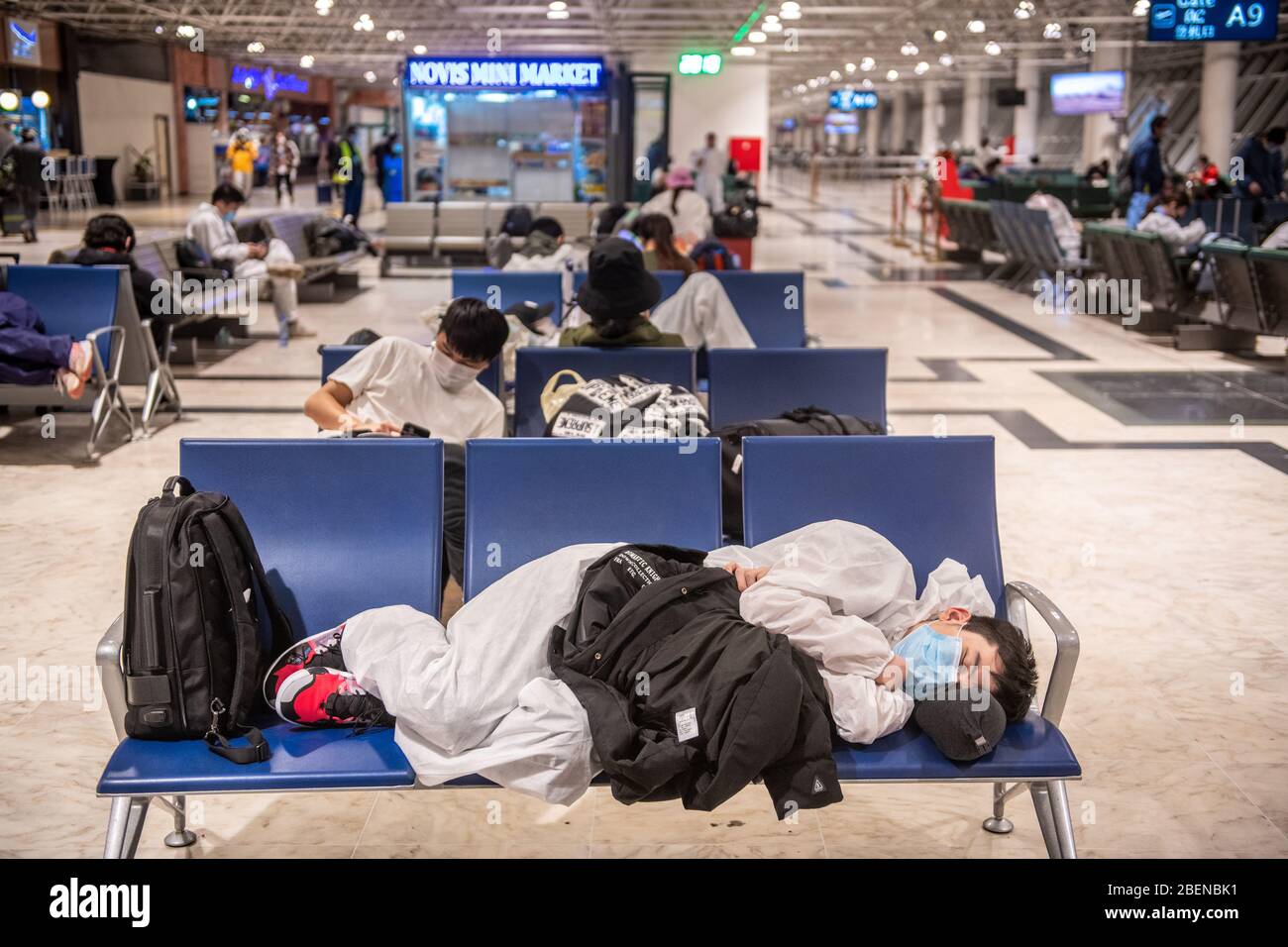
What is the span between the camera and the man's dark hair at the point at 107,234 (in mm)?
7574

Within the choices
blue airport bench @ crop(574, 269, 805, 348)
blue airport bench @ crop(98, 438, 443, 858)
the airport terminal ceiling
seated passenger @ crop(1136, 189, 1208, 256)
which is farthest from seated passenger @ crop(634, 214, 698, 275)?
the airport terminal ceiling

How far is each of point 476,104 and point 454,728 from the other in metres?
18.8

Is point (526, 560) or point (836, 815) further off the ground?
point (526, 560)

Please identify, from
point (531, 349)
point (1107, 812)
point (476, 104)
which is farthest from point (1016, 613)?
point (476, 104)

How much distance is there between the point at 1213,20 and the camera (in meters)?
13.1

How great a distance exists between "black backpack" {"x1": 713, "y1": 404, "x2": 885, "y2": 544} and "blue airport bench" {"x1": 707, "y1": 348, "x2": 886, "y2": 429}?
0.75 meters

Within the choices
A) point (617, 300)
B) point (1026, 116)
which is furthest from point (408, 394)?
point (1026, 116)

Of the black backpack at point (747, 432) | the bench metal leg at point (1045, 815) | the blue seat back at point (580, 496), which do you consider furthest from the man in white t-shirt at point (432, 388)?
the bench metal leg at point (1045, 815)

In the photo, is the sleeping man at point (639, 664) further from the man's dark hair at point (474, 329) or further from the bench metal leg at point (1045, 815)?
the man's dark hair at point (474, 329)

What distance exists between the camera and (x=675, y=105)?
80.8ft

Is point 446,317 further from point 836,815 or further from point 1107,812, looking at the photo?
point 1107,812

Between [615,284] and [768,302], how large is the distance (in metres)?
2.02

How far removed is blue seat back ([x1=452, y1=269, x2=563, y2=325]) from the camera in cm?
671
